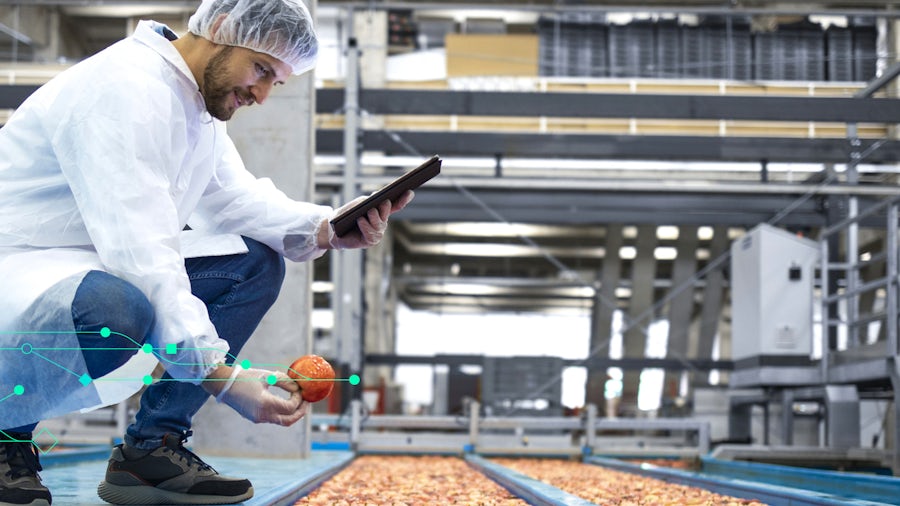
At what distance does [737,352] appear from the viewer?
25.8ft

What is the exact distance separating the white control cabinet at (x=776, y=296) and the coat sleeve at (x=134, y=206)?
6617 millimetres

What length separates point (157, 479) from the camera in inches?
65.6

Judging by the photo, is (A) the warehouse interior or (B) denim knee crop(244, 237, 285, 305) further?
(A) the warehouse interior

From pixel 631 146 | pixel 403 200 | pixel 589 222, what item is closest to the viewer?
pixel 403 200

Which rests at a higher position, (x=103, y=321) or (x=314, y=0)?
(x=314, y=0)

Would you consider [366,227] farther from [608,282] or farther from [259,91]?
[608,282]

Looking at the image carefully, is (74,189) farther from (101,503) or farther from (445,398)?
(445,398)

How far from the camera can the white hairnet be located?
4.98ft

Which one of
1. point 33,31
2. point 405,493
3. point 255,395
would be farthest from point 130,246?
point 33,31

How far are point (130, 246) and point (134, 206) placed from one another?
2.3 inches

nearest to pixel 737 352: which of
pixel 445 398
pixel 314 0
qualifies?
pixel 445 398

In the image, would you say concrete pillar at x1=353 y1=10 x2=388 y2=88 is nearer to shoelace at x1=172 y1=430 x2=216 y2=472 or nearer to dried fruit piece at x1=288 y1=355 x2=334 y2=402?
shoelace at x1=172 y1=430 x2=216 y2=472

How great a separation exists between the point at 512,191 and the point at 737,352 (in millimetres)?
2464

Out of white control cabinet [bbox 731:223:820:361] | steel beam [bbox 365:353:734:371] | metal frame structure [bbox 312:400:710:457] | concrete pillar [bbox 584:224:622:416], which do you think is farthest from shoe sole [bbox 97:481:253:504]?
concrete pillar [bbox 584:224:622:416]
